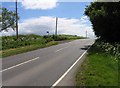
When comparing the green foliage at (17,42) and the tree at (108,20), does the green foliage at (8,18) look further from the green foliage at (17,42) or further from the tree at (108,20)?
the tree at (108,20)

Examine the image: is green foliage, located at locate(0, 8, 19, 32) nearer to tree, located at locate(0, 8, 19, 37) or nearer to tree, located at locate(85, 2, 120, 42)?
tree, located at locate(0, 8, 19, 37)

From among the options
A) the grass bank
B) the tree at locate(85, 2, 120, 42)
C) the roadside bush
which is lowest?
the grass bank

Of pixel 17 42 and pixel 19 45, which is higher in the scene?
pixel 17 42

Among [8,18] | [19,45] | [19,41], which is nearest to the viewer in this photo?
[19,45]

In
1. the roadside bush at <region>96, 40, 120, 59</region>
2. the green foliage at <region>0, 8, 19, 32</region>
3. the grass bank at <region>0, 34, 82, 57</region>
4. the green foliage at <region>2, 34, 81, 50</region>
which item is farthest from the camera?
the green foliage at <region>0, 8, 19, 32</region>

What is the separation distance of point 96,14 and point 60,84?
106 ft

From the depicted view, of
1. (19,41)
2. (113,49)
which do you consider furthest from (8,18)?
(113,49)

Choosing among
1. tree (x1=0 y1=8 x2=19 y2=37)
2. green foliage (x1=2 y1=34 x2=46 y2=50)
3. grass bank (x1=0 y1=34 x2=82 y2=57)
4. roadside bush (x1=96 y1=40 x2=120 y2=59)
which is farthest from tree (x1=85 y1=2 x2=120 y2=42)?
tree (x1=0 y1=8 x2=19 y2=37)

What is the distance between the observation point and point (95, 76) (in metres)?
15.4

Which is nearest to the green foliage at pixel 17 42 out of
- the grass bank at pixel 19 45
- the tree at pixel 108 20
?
the grass bank at pixel 19 45

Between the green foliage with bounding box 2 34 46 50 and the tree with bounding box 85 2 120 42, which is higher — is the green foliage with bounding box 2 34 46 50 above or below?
below

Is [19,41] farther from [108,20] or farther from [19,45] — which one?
[108,20]

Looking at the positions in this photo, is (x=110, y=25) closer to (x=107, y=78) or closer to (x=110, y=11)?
(x=110, y=11)

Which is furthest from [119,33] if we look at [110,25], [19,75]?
[19,75]
